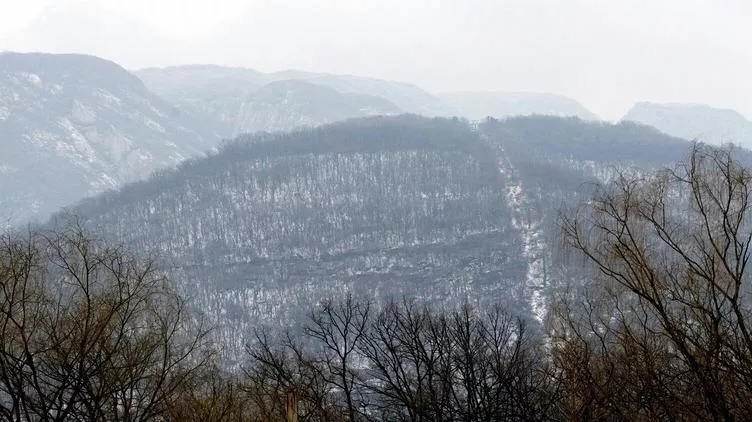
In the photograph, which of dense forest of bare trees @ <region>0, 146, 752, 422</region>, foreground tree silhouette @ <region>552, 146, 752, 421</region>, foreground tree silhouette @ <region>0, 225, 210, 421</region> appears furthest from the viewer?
foreground tree silhouette @ <region>0, 225, 210, 421</region>

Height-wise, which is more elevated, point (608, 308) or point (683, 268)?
point (683, 268)

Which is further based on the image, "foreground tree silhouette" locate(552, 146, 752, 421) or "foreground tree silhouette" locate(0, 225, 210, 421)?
"foreground tree silhouette" locate(0, 225, 210, 421)

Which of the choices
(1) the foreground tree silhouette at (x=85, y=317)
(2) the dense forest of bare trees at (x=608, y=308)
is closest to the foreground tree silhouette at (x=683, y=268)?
(2) the dense forest of bare trees at (x=608, y=308)

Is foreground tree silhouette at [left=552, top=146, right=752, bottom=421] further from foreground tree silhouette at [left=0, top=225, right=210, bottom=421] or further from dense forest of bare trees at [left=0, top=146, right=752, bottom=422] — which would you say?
foreground tree silhouette at [left=0, top=225, right=210, bottom=421]

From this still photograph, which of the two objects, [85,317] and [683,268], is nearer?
[85,317]

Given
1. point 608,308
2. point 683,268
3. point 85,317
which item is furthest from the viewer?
point 608,308

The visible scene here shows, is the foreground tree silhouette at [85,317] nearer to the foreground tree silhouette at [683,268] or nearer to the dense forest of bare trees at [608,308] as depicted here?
the dense forest of bare trees at [608,308]

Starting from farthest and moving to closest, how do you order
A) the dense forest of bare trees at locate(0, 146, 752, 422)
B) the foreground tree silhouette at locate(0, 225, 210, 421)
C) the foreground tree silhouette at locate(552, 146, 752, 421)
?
the foreground tree silhouette at locate(0, 225, 210, 421) → the dense forest of bare trees at locate(0, 146, 752, 422) → the foreground tree silhouette at locate(552, 146, 752, 421)

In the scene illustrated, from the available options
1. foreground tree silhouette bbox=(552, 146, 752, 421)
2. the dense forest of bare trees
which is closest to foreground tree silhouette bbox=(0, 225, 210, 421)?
the dense forest of bare trees

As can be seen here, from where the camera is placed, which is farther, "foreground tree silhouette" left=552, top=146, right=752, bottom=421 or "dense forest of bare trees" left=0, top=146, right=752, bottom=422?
"dense forest of bare trees" left=0, top=146, right=752, bottom=422

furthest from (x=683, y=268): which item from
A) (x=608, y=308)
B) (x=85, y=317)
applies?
(x=85, y=317)

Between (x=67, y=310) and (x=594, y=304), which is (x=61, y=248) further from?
(x=594, y=304)

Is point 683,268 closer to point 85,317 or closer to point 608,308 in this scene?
point 608,308
